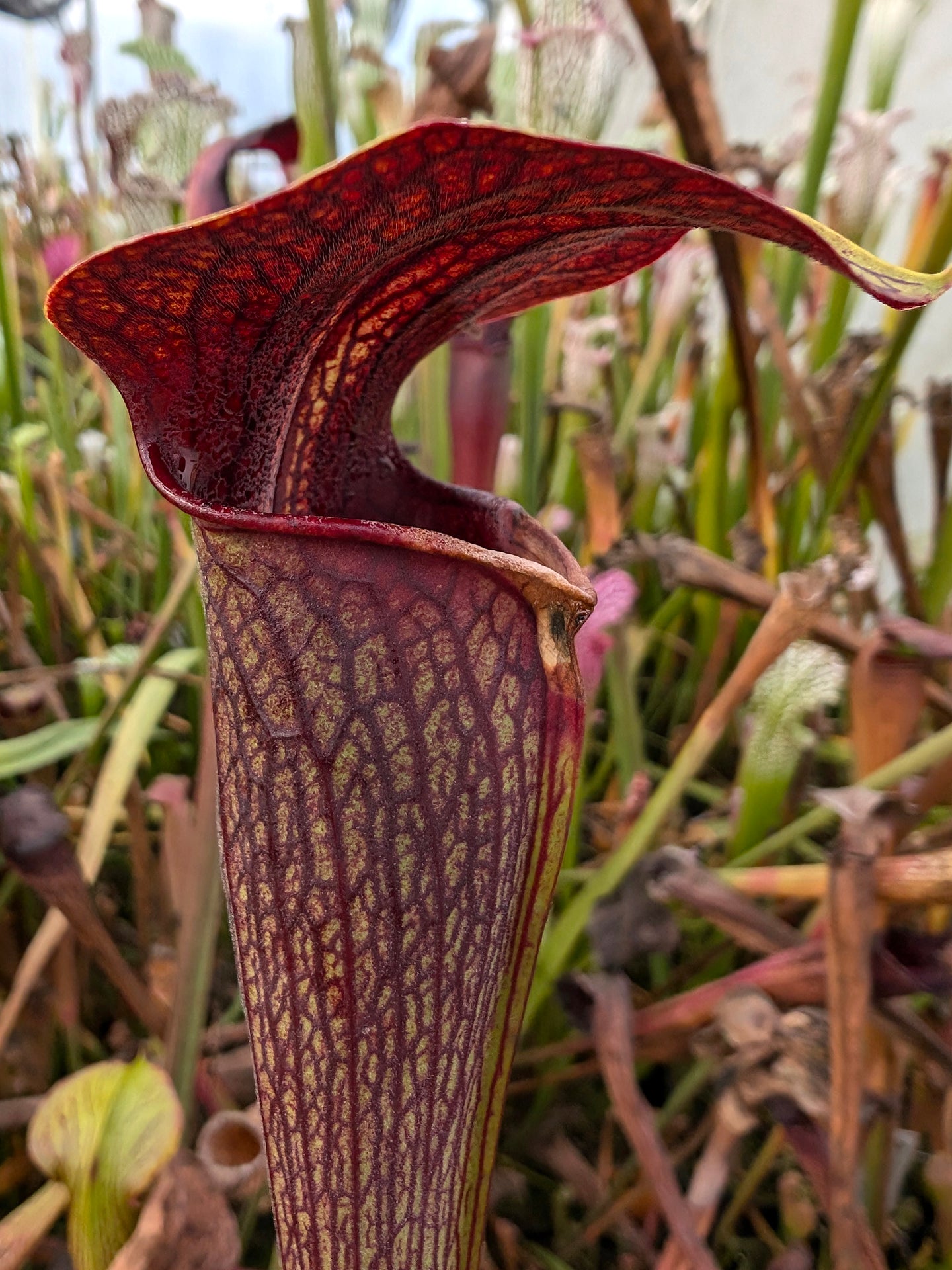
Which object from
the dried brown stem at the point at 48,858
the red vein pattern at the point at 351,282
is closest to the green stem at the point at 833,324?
the red vein pattern at the point at 351,282

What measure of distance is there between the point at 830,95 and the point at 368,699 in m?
0.53

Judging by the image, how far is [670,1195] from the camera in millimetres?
391

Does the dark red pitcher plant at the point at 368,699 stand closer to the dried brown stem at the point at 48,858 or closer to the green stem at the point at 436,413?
A: the dried brown stem at the point at 48,858

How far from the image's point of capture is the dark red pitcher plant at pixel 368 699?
0.20 meters

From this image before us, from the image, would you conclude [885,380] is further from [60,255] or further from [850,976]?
[60,255]

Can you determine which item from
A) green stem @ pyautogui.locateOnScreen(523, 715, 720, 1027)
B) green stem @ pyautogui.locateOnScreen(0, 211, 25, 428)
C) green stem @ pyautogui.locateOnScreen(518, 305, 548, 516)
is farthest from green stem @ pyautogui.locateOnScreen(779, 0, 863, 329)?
green stem @ pyautogui.locateOnScreen(0, 211, 25, 428)

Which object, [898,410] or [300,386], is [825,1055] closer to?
[300,386]

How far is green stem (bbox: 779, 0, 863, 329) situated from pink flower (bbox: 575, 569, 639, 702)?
286mm

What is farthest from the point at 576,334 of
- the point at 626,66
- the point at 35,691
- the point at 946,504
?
the point at 35,691

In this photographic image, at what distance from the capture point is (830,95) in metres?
0.53

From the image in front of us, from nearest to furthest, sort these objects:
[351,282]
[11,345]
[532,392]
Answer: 1. [351,282]
2. [532,392]
3. [11,345]

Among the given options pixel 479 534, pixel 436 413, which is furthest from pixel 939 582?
pixel 479 534

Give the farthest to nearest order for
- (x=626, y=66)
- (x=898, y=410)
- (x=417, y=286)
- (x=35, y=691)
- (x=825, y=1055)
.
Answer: (x=898, y=410) → (x=626, y=66) → (x=35, y=691) → (x=825, y=1055) → (x=417, y=286)

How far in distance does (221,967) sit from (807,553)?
0.61 metres
